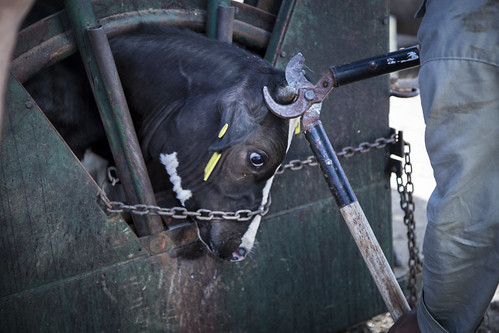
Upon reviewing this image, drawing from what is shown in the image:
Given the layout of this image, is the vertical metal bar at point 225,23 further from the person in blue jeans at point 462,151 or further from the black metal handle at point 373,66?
the person in blue jeans at point 462,151

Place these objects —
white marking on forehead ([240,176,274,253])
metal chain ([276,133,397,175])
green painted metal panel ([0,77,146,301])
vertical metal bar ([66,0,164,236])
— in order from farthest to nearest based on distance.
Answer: metal chain ([276,133,397,175]) → white marking on forehead ([240,176,274,253]) → vertical metal bar ([66,0,164,236]) → green painted metal panel ([0,77,146,301])

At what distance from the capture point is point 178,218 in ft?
7.78

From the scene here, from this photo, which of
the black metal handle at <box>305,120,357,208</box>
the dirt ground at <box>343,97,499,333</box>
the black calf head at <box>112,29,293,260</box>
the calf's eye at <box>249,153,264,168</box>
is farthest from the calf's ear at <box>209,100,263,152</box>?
the dirt ground at <box>343,97,499,333</box>

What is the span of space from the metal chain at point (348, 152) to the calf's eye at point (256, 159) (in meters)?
0.25

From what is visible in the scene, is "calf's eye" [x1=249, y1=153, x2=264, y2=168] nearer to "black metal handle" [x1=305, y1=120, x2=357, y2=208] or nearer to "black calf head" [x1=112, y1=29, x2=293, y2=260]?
"black calf head" [x1=112, y1=29, x2=293, y2=260]

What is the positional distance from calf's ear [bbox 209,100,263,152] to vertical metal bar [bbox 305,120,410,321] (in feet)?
0.78

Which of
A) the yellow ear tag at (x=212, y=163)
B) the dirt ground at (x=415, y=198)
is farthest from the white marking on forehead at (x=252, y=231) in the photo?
the dirt ground at (x=415, y=198)

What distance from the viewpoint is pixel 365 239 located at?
1943 mm

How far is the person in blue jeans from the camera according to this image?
152 centimetres

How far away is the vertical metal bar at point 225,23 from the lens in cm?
242

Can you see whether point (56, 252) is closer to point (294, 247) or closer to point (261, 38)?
point (294, 247)

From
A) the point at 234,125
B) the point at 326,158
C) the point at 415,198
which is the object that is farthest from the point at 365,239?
the point at 415,198

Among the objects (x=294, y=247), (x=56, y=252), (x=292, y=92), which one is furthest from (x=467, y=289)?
(x=56, y=252)

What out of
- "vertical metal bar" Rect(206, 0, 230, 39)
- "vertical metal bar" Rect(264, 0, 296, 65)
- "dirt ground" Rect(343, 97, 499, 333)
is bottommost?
"dirt ground" Rect(343, 97, 499, 333)
